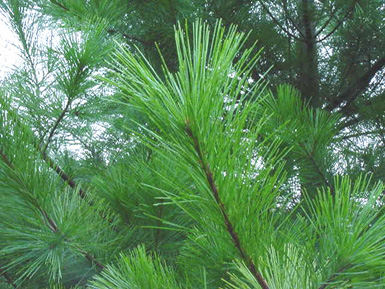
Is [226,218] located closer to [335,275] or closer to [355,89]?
[335,275]

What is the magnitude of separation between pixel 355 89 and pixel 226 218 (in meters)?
1.72

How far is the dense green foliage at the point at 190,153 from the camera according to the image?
558mm

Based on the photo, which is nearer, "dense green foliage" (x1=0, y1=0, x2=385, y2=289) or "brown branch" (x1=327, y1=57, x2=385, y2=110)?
"dense green foliage" (x1=0, y1=0, x2=385, y2=289)

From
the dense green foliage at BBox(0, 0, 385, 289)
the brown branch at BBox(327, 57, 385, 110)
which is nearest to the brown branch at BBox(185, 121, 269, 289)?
the dense green foliage at BBox(0, 0, 385, 289)

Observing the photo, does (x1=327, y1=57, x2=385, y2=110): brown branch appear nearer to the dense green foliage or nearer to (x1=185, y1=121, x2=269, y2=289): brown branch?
the dense green foliage

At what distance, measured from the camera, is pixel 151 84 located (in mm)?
518

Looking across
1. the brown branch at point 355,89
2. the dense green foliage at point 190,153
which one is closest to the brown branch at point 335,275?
the dense green foliage at point 190,153

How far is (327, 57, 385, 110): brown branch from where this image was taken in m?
2.13

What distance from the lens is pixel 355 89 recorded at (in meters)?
2.17

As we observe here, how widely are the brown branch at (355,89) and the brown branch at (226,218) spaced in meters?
1.66

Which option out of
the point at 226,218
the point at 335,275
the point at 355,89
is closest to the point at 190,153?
the point at 226,218

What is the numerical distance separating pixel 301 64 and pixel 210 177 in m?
1.71

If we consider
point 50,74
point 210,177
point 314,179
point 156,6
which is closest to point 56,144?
point 50,74

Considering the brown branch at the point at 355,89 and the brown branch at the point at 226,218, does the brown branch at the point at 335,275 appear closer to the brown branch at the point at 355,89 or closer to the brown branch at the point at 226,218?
the brown branch at the point at 226,218
